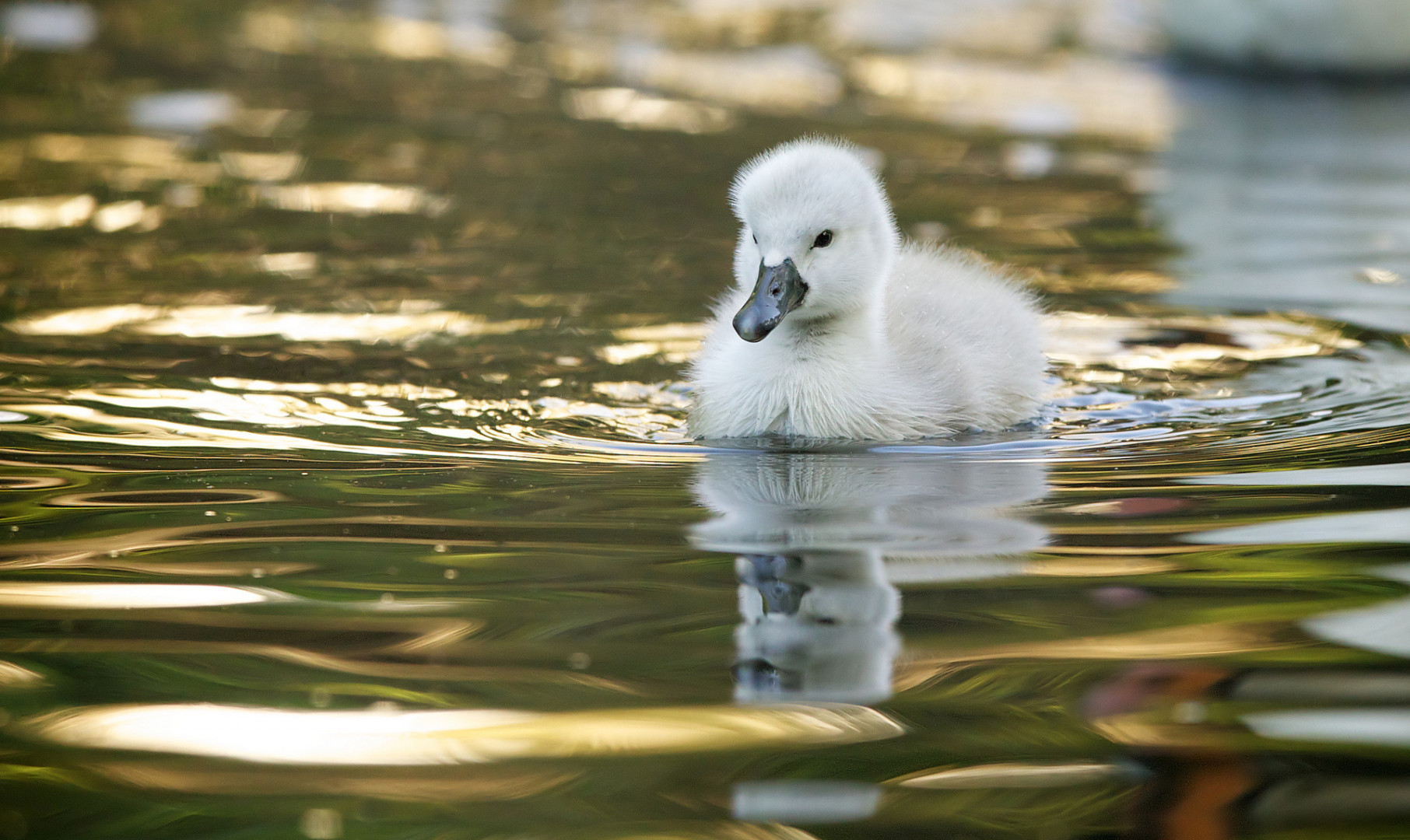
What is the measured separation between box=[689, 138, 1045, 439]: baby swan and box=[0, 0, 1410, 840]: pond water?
0.12 metres

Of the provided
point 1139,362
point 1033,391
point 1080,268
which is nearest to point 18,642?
point 1033,391

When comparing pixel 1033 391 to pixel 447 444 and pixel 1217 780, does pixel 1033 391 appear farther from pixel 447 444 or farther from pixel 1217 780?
pixel 1217 780

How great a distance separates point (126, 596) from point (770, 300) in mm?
1782

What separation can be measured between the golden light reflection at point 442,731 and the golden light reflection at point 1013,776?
0.13 meters

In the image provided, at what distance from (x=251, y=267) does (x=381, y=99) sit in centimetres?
361

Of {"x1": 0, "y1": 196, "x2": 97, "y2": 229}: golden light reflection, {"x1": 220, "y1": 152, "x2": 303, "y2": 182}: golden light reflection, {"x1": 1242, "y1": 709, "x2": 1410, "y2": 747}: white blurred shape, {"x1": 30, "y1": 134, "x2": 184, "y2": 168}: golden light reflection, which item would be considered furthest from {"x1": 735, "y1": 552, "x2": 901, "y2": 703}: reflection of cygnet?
{"x1": 30, "y1": 134, "x2": 184, "y2": 168}: golden light reflection

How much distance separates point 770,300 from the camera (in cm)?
427

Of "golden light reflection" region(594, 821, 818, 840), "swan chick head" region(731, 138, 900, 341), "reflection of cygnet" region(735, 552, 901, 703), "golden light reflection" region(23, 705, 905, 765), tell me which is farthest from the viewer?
"swan chick head" region(731, 138, 900, 341)

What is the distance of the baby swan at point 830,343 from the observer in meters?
4.37

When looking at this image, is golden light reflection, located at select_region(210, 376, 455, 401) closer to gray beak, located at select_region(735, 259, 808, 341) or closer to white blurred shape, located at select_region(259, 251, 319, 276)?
gray beak, located at select_region(735, 259, 808, 341)

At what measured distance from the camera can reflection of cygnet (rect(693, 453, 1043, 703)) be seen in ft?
8.73

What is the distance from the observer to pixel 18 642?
2.81m

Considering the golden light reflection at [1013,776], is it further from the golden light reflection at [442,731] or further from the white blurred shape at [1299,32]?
the white blurred shape at [1299,32]

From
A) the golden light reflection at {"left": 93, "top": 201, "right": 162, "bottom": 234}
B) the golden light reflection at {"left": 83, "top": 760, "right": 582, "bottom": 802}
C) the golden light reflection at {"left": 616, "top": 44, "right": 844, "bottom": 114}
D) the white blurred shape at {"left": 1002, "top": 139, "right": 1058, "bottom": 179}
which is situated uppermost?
the golden light reflection at {"left": 616, "top": 44, "right": 844, "bottom": 114}
